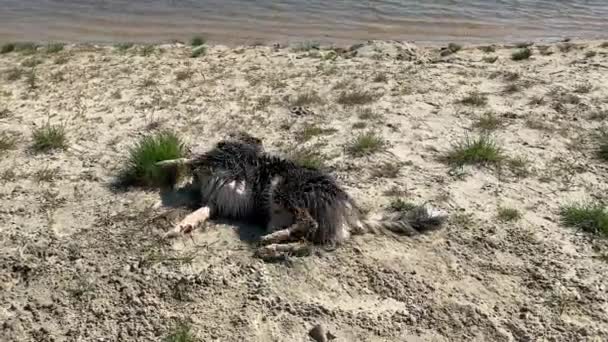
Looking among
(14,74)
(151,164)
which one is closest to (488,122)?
(151,164)

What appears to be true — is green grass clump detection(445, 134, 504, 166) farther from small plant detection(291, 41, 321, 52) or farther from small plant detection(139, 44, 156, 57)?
small plant detection(139, 44, 156, 57)

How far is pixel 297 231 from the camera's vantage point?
15.5ft

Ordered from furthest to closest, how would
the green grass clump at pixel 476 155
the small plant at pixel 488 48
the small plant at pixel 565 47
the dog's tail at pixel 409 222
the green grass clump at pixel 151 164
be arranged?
the small plant at pixel 488 48 < the small plant at pixel 565 47 < the green grass clump at pixel 476 155 < the green grass clump at pixel 151 164 < the dog's tail at pixel 409 222

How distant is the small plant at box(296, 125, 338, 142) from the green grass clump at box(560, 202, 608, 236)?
2.45 metres

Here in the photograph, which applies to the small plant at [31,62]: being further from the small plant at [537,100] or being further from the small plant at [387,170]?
the small plant at [537,100]

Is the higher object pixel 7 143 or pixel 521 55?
pixel 521 55

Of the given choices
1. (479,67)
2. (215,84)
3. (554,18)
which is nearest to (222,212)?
(215,84)

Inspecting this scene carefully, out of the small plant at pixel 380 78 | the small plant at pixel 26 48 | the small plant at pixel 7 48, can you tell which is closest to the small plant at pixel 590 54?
the small plant at pixel 380 78

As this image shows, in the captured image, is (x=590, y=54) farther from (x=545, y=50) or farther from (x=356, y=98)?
(x=356, y=98)

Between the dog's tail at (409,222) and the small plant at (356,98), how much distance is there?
8.87 feet

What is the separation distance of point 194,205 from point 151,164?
58 cm

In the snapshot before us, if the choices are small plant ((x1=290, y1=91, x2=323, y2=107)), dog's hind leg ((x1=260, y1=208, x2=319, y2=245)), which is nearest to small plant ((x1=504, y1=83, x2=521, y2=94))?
small plant ((x1=290, y1=91, x2=323, y2=107))

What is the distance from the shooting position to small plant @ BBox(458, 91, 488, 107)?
7.58 metres

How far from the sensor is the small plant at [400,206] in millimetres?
5265
